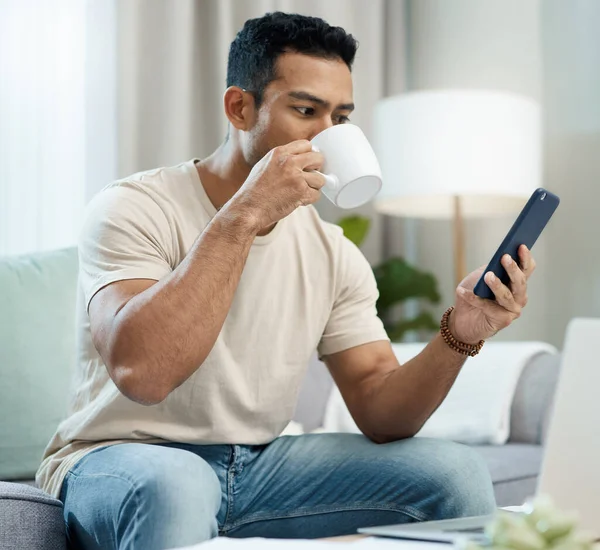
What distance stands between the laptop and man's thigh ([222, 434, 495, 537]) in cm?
39

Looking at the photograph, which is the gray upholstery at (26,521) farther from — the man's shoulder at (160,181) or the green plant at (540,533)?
the green plant at (540,533)

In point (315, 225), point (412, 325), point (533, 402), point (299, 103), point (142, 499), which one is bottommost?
point (412, 325)

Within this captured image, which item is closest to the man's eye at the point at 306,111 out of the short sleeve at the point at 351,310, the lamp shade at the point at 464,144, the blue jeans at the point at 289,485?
the short sleeve at the point at 351,310

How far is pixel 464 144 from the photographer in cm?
266

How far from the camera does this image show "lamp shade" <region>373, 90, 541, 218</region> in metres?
2.66

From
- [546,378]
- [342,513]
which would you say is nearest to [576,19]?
[546,378]

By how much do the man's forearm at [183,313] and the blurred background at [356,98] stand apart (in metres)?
1.39

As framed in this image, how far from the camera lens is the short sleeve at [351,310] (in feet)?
5.02

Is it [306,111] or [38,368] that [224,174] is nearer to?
[306,111]

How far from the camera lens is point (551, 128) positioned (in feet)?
9.71

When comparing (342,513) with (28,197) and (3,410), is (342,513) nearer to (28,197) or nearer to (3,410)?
(3,410)

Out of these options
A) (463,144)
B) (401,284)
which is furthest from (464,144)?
(401,284)

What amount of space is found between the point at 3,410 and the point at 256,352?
1.89 feet

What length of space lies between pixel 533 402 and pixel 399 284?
1015 mm
